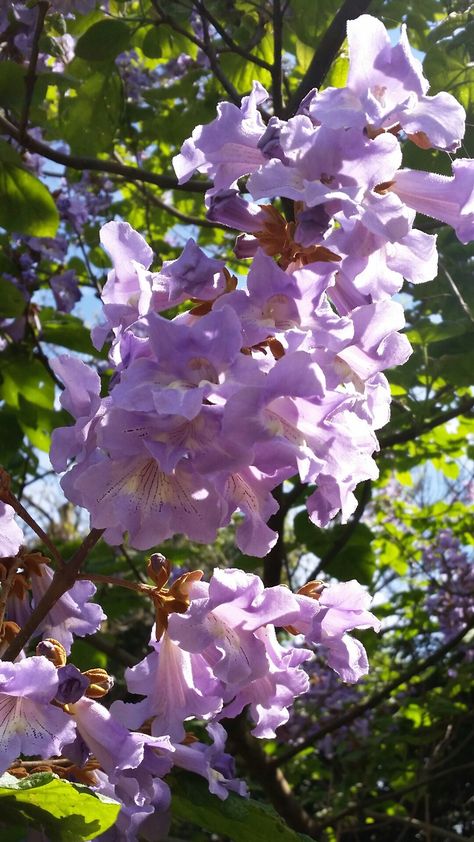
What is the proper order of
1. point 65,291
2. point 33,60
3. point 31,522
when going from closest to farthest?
point 31,522, point 33,60, point 65,291

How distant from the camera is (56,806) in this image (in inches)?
35.9

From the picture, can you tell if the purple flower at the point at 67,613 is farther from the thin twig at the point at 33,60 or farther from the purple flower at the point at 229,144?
the thin twig at the point at 33,60

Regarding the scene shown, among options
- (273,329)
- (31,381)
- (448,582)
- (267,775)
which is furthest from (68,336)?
(448,582)

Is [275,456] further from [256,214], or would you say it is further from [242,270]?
[242,270]

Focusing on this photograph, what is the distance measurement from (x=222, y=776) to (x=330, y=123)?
925 mm

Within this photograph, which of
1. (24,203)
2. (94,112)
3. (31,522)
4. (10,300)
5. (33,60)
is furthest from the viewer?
(94,112)

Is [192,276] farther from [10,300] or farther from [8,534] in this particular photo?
[10,300]

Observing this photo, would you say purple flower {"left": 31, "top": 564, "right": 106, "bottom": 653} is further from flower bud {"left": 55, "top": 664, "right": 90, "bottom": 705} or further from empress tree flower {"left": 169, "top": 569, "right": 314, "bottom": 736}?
empress tree flower {"left": 169, "top": 569, "right": 314, "bottom": 736}

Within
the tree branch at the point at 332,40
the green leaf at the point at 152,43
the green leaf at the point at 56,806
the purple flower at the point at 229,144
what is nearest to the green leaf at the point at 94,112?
the green leaf at the point at 152,43

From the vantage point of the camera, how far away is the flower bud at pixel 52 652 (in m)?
1.07

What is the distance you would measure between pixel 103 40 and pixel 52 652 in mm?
2056

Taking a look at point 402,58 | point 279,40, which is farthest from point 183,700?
point 279,40

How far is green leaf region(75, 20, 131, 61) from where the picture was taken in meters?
2.54

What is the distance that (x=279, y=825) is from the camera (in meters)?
1.18
